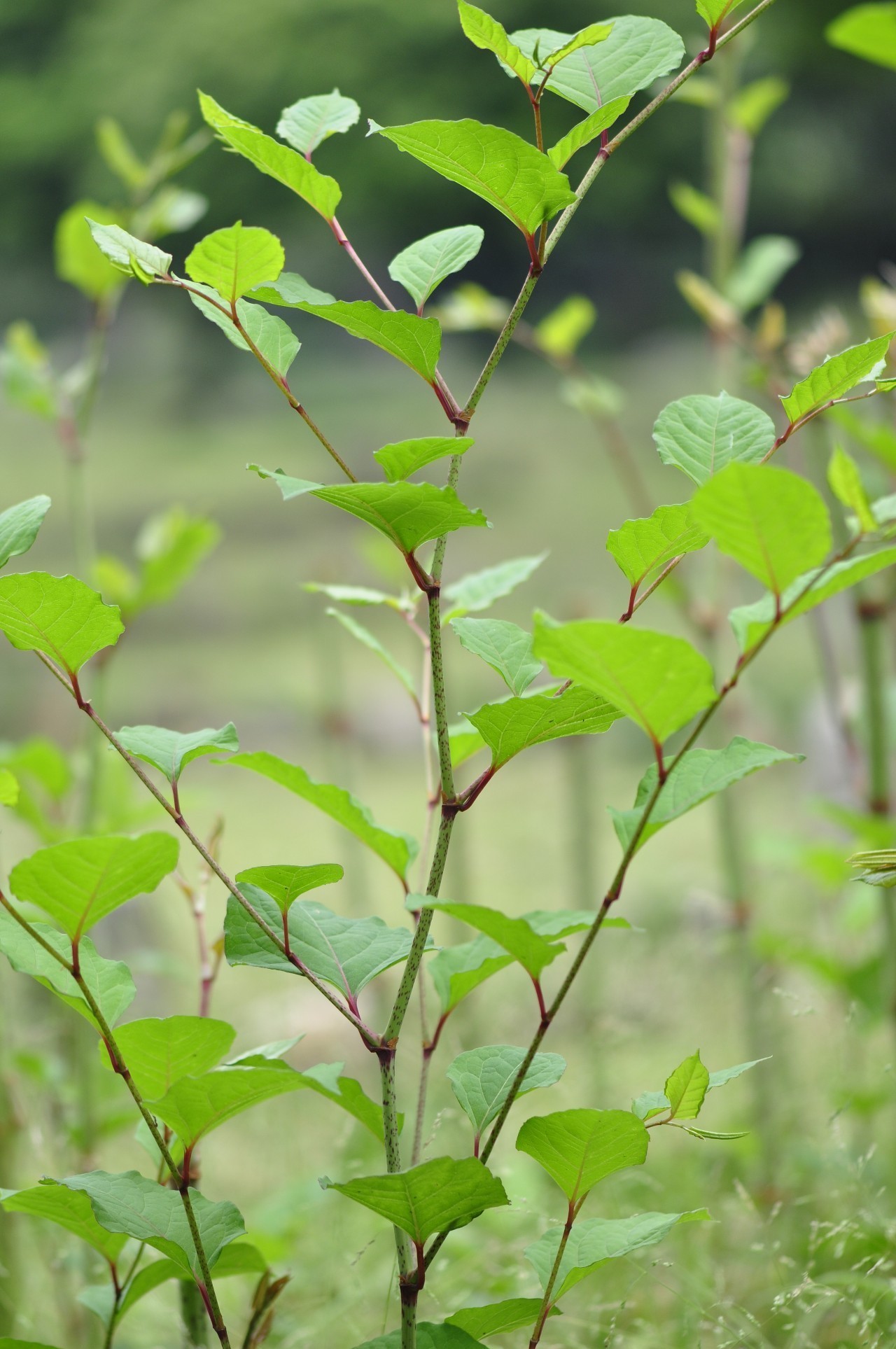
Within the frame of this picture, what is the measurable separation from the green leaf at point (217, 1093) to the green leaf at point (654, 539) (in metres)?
0.11

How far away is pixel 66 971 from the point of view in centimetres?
21

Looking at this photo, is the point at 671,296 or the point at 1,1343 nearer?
the point at 1,1343

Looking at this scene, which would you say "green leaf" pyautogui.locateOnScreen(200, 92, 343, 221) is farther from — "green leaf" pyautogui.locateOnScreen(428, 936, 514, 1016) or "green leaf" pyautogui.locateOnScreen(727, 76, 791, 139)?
"green leaf" pyautogui.locateOnScreen(727, 76, 791, 139)

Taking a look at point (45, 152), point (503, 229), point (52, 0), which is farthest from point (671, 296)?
point (52, 0)

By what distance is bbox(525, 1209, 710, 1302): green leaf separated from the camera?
0.65 ft

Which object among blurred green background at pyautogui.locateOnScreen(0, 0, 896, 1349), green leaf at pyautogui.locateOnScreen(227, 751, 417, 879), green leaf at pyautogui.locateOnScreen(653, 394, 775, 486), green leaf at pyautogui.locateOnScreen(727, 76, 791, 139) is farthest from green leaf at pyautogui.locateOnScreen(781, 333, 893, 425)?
green leaf at pyautogui.locateOnScreen(727, 76, 791, 139)

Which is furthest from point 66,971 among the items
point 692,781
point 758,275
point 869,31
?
point 758,275

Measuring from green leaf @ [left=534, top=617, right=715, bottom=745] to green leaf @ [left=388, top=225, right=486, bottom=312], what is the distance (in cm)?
8

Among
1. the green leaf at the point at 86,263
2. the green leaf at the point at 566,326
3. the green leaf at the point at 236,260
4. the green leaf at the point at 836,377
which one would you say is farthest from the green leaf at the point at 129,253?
the green leaf at the point at 566,326

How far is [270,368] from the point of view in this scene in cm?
19

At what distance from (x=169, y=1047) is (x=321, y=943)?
0.03 metres

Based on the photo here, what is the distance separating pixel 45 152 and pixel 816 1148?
2.60m

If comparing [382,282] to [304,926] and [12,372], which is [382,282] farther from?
[304,926]

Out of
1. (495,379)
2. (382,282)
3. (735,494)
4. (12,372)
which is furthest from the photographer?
(495,379)
